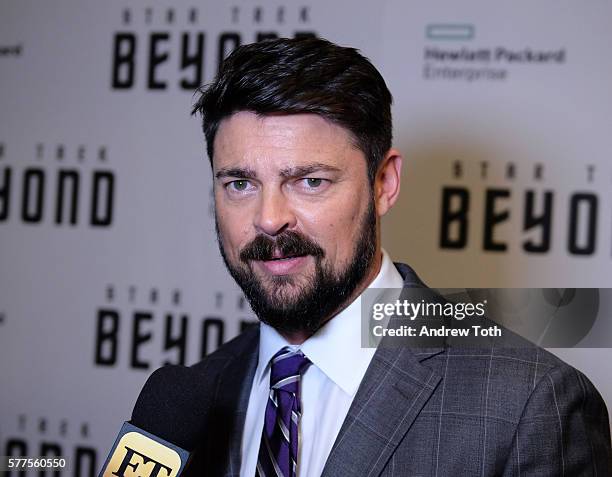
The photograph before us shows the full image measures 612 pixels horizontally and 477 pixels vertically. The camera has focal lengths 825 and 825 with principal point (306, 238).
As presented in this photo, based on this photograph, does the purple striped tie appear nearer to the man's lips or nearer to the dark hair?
the man's lips

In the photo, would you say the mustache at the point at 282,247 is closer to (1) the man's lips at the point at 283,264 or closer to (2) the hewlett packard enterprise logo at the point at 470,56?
(1) the man's lips at the point at 283,264

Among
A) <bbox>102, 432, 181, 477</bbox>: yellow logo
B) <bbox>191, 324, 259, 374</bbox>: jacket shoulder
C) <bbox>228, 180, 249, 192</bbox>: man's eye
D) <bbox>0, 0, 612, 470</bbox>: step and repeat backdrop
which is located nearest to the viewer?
<bbox>102, 432, 181, 477</bbox>: yellow logo

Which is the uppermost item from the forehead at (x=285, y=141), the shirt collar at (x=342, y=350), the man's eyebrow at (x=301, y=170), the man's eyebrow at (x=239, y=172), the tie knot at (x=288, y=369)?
the forehead at (x=285, y=141)

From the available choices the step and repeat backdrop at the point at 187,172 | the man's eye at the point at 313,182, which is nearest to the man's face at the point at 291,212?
the man's eye at the point at 313,182

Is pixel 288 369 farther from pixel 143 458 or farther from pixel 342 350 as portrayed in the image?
pixel 143 458

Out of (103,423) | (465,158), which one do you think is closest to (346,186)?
(465,158)

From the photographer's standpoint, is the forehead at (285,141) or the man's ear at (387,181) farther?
the man's ear at (387,181)

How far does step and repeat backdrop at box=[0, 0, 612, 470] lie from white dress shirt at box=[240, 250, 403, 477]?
59cm

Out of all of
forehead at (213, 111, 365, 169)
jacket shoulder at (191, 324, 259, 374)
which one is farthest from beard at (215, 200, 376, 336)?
jacket shoulder at (191, 324, 259, 374)

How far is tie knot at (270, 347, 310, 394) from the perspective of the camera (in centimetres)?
119

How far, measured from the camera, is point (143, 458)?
93 cm

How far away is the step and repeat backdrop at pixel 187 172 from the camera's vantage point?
1716 mm

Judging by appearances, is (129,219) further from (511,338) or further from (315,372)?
(511,338)

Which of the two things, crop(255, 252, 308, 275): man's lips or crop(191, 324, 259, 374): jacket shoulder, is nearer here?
crop(255, 252, 308, 275): man's lips
